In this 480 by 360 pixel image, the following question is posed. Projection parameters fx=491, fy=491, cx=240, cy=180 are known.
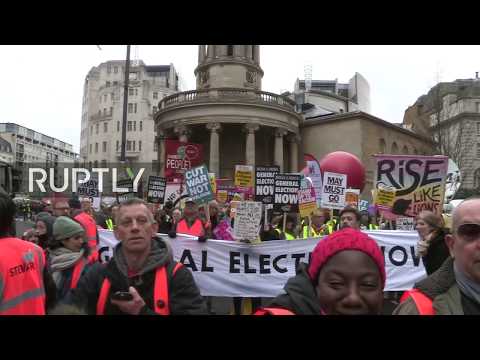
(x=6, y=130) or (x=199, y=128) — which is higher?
(x=6, y=130)

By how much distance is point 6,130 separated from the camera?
120375mm

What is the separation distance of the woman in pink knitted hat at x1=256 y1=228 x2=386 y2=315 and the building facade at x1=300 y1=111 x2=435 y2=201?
1449 inches

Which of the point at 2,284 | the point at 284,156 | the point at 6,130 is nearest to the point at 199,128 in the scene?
the point at 284,156

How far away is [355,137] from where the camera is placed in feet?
132

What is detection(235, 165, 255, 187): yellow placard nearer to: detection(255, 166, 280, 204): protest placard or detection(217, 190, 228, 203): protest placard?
detection(255, 166, 280, 204): protest placard

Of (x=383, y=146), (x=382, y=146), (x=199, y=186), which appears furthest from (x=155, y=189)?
(x=383, y=146)

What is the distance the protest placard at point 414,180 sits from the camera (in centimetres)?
810

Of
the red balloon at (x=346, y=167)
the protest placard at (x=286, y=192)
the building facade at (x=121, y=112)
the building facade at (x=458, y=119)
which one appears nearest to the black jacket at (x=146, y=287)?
the protest placard at (x=286, y=192)

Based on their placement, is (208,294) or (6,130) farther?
(6,130)

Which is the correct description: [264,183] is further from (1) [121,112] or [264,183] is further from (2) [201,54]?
(1) [121,112]

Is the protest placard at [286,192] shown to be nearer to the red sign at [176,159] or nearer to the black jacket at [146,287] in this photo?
the red sign at [176,159]
